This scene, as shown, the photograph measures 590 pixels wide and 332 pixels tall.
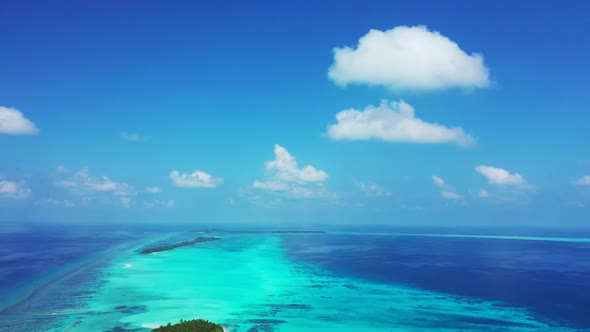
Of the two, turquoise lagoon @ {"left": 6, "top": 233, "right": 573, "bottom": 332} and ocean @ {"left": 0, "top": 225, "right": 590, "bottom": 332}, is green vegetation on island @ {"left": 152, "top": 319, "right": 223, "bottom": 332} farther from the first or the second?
turquoise lagoon @ {"left": 6, "top": 233, "right": 573, "bottom": 332}

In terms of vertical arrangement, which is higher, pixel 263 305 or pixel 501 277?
pixel 501 277

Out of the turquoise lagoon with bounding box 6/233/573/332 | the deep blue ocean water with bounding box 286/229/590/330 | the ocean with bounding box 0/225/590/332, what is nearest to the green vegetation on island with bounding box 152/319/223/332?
the ocean with bounding box 0/225/590/332

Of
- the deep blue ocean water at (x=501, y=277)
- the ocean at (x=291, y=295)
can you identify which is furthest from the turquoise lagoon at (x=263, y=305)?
the deep blue ocean water at (x=501, y=277)

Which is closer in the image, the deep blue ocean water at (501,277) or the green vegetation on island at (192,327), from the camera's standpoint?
the green vegetation on island at (192,327)

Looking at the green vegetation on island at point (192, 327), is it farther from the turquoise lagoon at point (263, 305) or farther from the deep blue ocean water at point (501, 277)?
the deep blue ocean water at point (501, 277)

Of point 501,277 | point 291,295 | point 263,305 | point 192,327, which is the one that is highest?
point 192,327

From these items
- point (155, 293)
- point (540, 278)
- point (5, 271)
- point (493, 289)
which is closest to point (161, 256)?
point (5, 271)

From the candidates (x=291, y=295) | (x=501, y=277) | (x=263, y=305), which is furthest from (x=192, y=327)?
(x=501, y=277)

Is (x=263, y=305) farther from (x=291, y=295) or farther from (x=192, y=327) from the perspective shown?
(x=192, y=327)
